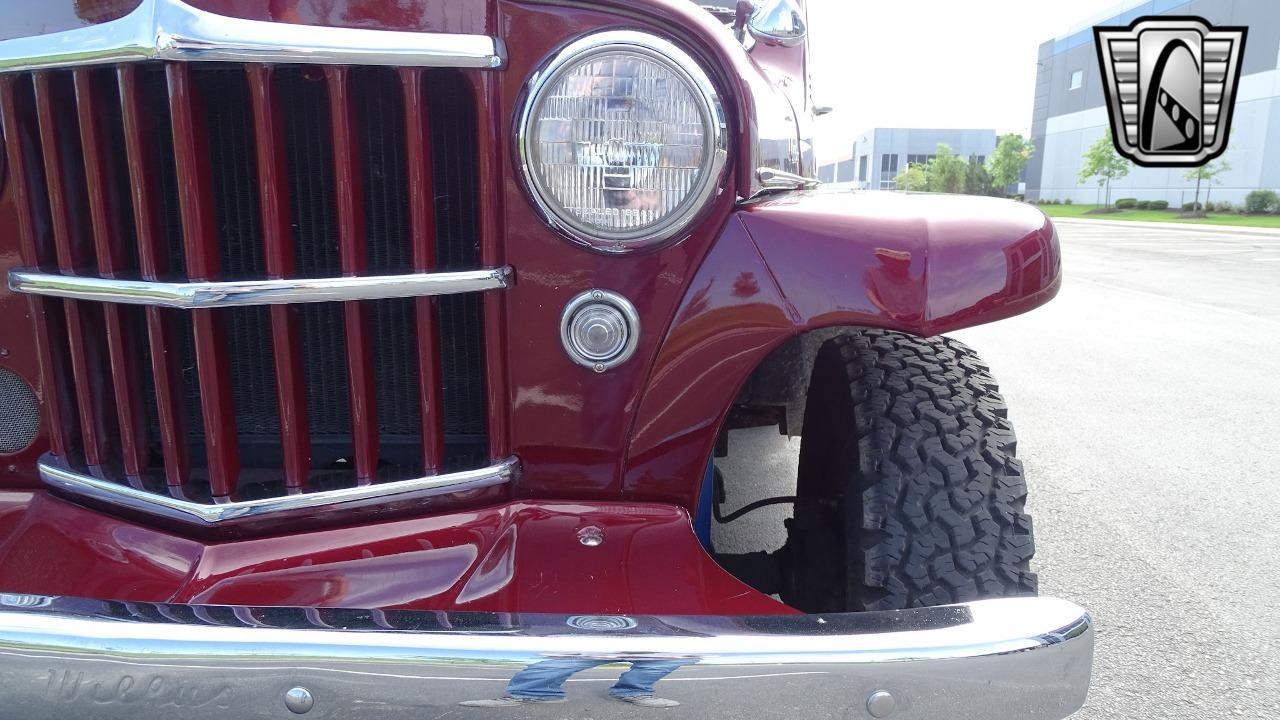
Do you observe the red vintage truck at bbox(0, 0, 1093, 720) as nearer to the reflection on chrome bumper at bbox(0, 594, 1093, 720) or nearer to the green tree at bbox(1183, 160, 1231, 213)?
the reflection on chrome bumper at bbox(0, 594, 1093, 720)

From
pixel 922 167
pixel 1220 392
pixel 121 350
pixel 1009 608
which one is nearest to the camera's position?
pixel 1009 608

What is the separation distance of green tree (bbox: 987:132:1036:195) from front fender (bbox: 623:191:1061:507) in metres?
56.6

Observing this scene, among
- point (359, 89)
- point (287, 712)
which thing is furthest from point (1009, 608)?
point (359, 89)

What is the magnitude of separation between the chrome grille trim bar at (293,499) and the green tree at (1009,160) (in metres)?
56.9

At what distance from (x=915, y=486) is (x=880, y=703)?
1.38 feet

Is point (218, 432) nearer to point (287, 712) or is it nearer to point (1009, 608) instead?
point (287, 712)

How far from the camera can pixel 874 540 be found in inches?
53.3

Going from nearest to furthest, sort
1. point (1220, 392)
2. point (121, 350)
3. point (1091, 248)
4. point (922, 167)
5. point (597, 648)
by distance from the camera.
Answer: point (597, 648), point (121, 350), point (1220, 392), point (1091, 248), point (922, 167)

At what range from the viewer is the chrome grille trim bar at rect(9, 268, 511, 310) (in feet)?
3.98

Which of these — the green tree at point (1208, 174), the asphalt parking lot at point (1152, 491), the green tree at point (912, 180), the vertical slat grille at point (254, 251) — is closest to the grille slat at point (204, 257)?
the vertical slat grille at point (254, 251)

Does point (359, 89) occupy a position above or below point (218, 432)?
above

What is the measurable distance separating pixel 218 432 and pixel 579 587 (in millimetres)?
619

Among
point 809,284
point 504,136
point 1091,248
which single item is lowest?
point 1091,248

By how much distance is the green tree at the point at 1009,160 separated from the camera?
52188mm
